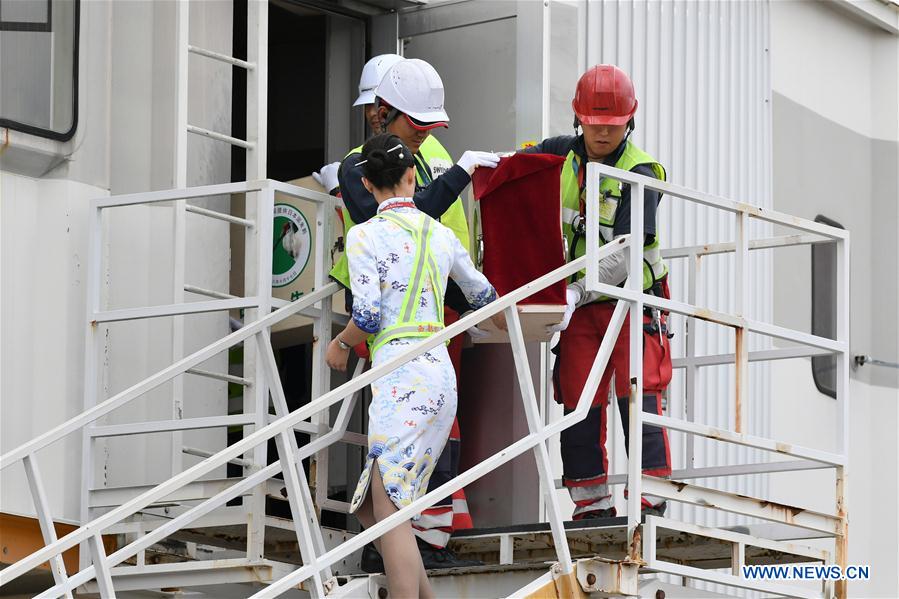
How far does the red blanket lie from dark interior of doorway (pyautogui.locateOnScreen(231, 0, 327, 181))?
8.77 feet

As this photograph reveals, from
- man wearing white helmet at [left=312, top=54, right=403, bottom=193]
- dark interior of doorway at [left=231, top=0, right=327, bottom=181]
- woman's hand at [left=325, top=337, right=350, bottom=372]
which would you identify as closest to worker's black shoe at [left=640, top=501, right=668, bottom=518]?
woman's hand at [left=325, top=337, right=350, bottom=372]

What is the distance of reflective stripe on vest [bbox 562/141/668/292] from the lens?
24.5 ft

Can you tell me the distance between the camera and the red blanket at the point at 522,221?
7059 mm

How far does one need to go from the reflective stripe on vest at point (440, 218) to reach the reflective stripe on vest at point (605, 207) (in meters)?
0.46

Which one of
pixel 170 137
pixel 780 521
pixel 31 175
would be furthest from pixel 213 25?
pixel 780 521

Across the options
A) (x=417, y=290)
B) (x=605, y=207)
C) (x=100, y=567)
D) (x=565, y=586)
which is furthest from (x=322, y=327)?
(x=100, y=567)

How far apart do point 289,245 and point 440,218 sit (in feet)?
2.88

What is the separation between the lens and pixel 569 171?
7.75 m

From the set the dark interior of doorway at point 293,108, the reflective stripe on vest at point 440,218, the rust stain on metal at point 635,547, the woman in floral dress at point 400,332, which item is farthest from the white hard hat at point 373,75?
the rust stain on metal at point 635,547

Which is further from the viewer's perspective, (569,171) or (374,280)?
(569,171)

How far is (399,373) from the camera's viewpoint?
6512 mm

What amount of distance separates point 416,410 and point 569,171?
1.75 metres

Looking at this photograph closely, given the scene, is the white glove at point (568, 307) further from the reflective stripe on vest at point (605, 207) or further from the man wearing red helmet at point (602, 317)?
the reflective stripe on vest at point (605, 207)

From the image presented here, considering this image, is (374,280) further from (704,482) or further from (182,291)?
(704,482)
